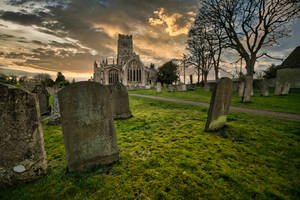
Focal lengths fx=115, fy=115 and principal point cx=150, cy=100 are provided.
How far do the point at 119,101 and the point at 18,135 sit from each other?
4104 millimetres

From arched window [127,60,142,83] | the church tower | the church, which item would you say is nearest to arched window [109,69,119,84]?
the church

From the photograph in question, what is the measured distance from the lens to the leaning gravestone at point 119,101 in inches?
232

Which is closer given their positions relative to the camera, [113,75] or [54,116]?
[54,116]

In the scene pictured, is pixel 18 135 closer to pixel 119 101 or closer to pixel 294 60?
pixel 119 101

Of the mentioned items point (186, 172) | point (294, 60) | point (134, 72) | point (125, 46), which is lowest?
point (186, 172)

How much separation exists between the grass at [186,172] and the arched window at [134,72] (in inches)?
1791

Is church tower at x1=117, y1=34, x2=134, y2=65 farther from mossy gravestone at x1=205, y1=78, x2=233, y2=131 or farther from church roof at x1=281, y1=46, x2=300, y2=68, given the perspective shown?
mossy gravestone at x1=205, y1=78, x2=233, y2=131

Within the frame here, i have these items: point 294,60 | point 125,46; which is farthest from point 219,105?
point 125,46

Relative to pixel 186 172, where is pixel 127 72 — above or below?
above

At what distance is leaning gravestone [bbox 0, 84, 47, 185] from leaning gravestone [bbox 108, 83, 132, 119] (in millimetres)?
3872

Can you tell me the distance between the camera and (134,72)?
4797 centimetres

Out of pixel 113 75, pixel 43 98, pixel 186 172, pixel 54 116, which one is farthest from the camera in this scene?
pixel 113 75

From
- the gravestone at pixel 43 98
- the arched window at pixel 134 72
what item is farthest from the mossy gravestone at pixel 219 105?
the arched window at pixel 134 72

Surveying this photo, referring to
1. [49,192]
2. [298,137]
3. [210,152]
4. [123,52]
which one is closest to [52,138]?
[49,192]
